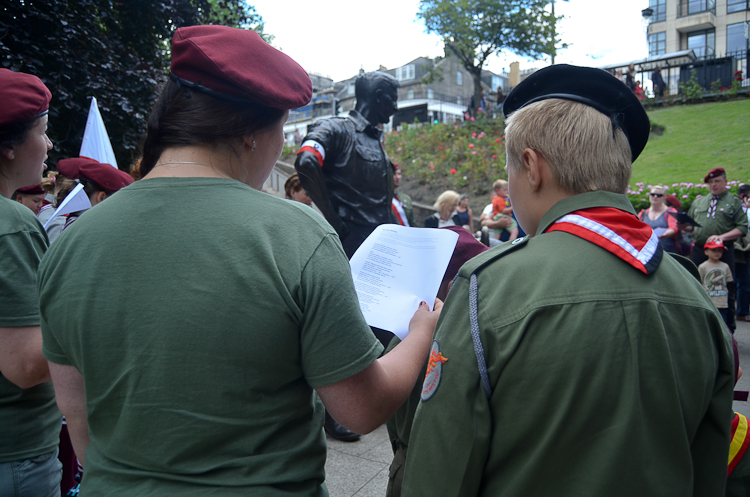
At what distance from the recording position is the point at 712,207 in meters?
6.62

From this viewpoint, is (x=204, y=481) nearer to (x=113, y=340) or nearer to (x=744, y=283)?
(x=113, y=340)

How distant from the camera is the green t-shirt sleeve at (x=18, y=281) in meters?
1.33

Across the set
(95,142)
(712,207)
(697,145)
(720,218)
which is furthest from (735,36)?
(95,142)

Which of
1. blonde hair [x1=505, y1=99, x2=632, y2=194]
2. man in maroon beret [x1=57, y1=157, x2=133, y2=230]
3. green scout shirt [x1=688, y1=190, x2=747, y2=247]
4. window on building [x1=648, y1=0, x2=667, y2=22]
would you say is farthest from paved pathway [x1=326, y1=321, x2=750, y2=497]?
window on building [x1=648, y1=0, x2=667, y2=22]

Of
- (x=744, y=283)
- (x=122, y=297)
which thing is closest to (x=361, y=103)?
(x=122, y=297)

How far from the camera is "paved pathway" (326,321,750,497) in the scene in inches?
111

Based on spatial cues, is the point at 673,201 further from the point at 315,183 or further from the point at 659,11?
the point at 659,11

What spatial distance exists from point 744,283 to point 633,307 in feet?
25.3

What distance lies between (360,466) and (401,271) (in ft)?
6.49

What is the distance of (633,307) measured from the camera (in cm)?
97

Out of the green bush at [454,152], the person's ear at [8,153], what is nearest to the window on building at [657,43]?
the green bush at [454,152]

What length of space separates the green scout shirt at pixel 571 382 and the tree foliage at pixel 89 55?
5796 millimetres

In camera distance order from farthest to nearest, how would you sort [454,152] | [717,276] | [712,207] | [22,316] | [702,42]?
[702,42] < [454,152] < [712,207] < [717,276] < [22,316]

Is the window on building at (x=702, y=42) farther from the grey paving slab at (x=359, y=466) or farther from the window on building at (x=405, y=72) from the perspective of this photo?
the grey paving slab at (x=359, y=466)
